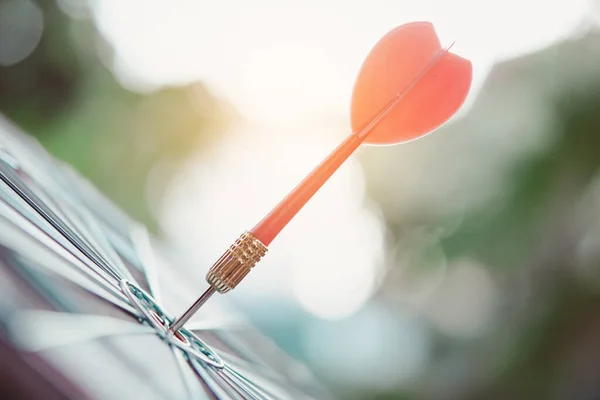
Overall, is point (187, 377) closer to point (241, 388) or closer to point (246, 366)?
point (241, 388)

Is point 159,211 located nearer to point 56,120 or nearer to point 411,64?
point 56,120

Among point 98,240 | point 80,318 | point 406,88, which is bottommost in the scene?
point 80,318

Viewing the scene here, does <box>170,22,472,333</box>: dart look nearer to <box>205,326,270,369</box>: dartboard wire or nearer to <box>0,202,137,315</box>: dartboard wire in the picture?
<box>0,202,137,315</box>: dartboard wire

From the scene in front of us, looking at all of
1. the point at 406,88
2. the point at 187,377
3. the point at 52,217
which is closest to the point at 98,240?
the point at 52,217

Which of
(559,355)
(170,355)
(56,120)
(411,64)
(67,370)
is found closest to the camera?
(67,370)

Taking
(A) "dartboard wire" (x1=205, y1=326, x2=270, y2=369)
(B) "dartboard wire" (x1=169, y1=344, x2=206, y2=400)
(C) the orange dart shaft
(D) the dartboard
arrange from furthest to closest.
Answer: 1. (A) "dartboard wire" (x1=205, y1=326, x2=270, y2=369)
2. (C) the orange dart shaft
3. (B) "dartboard wire" (x1=169, y1=344, x2=206, y2=400)
4. (D) the dartboard

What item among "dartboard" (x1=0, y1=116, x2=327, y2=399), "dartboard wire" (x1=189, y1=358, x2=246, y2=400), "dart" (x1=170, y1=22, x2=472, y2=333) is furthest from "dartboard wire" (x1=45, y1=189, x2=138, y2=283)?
"dart" (x1=170, y1=22, x2=472, y2=333)

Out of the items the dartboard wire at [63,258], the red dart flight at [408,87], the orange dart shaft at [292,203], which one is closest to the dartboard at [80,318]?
the dartboard wire at [63,258]

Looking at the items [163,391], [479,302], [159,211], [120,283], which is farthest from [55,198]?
[159,211]
